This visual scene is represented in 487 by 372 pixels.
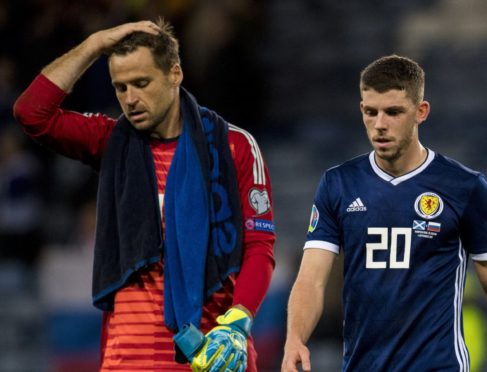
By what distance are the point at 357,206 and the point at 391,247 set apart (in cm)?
22

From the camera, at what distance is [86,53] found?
5258 millimetres

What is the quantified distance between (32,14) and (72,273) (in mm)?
2879

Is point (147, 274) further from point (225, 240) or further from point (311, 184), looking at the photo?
point (311, 184)

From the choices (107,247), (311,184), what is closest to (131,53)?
(107,247)

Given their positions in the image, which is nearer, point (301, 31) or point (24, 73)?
point (24, 73)

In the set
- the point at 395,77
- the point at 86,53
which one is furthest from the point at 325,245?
the point at 86,53

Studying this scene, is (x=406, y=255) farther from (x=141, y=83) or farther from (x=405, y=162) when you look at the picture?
(x=141, y=83)

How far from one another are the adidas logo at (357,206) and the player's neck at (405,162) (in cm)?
18

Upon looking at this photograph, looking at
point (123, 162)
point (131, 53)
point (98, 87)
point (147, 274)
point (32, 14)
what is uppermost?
point (32, 14)

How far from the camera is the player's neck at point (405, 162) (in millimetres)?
5160

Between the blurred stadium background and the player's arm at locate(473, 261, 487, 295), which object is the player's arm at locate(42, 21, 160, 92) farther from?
the blurred stadium background

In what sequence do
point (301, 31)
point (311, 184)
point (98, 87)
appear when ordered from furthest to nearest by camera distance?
point (301, 31), point (311, 184), point (98, 87)

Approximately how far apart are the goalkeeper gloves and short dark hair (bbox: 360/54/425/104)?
3.55ft

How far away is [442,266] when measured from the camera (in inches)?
197
